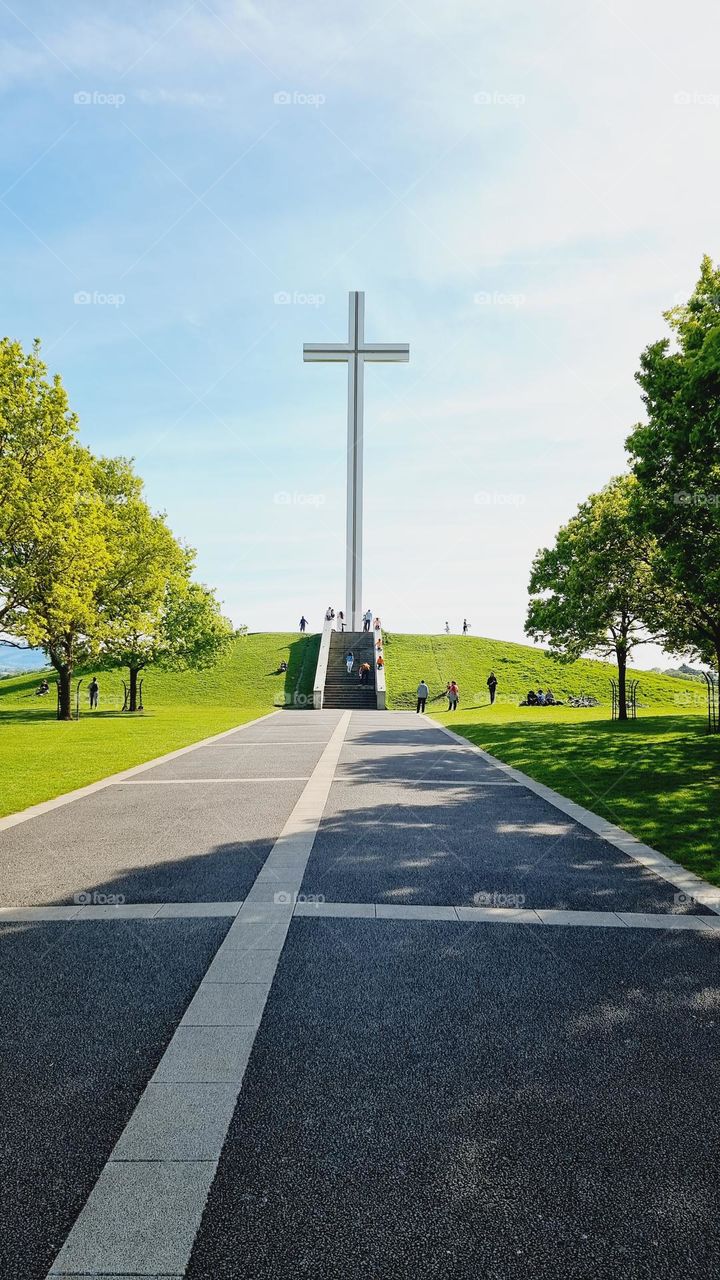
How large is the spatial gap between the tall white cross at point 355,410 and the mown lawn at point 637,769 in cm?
2332

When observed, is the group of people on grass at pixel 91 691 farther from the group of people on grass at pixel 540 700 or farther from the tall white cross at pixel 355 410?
Result: the group of people on grass at pixel 540 700

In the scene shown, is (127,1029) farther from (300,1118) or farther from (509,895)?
(509,895)

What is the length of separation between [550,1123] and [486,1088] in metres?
0.36

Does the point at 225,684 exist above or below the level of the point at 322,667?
below

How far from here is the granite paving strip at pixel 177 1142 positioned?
259 centimetres

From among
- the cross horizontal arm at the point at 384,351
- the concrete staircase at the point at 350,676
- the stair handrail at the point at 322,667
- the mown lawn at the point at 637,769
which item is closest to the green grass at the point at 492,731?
the mown lawn at the point at 637,769

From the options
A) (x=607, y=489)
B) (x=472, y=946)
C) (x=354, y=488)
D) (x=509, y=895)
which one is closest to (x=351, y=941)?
(x=472, y=946)

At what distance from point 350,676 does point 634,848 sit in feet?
115

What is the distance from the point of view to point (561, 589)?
31.4 metres

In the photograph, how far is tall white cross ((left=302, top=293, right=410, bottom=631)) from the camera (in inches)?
1869

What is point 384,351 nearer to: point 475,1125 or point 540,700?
point 540,700

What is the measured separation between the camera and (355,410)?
4800 centimetres

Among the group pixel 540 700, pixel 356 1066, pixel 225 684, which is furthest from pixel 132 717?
pixel 356 1066

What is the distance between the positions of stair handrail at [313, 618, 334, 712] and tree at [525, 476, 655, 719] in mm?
12609
